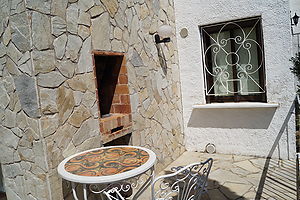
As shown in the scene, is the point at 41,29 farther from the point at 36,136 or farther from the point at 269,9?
the point at 269,9

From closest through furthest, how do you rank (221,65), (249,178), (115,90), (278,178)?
(115,90)
(278,178)
(249,178)
(221,65)

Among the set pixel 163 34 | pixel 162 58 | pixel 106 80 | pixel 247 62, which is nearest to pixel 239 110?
pixel 247 62

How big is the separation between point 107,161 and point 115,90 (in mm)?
1451

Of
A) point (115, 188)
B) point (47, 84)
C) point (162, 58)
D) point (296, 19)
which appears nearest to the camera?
point (115, 188)

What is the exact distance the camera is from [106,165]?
1943 mm

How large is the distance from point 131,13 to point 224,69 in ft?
7.31

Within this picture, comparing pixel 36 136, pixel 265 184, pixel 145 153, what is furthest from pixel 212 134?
pixel 36 136

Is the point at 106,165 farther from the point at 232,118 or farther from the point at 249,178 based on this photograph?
the point at 232,118

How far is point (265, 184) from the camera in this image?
334cm

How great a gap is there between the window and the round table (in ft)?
9.53

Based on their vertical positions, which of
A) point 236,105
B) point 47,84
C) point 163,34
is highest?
point 163,34

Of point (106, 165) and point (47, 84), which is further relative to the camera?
point (47, 84)

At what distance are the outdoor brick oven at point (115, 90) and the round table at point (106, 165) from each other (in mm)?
792

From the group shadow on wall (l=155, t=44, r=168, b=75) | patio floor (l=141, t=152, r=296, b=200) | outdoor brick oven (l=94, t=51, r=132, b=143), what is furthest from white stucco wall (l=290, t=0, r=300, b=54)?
outdoor brick oven (l=94, t=51, r=132, b=143)
